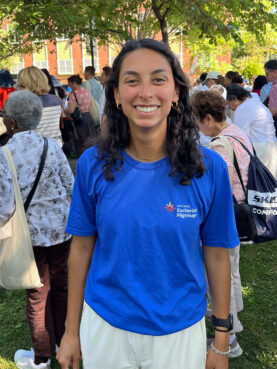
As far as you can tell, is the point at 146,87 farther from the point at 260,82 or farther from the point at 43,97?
the point at 260,82

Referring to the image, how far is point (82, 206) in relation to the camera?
5.47ft

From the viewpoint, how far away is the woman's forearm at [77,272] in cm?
172

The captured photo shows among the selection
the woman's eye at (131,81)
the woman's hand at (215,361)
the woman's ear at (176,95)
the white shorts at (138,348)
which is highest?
the woman's eye at (131,81)

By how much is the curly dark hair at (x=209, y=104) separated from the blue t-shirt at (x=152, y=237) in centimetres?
161

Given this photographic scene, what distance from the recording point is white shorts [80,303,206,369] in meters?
1.57

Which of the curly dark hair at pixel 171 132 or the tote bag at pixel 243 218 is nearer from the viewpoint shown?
the curly dark hair at pixel 171 132

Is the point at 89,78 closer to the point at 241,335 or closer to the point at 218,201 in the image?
the point at 241,335

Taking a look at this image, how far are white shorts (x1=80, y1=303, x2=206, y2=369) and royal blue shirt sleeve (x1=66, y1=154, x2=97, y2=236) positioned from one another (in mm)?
322

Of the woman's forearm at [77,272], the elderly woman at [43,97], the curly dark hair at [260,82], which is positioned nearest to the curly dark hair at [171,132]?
the woman's forearm at [77,272]

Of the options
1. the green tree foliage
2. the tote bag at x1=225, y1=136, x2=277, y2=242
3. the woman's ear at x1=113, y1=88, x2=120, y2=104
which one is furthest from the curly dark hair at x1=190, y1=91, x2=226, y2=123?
the green tree foliage

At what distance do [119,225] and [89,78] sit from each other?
8666 millimetres

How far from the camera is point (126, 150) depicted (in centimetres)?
168

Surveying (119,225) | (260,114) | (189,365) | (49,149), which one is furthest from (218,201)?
→ (260,114)

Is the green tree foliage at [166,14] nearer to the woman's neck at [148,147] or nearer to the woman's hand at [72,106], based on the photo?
the woman's hand at [72,106]
